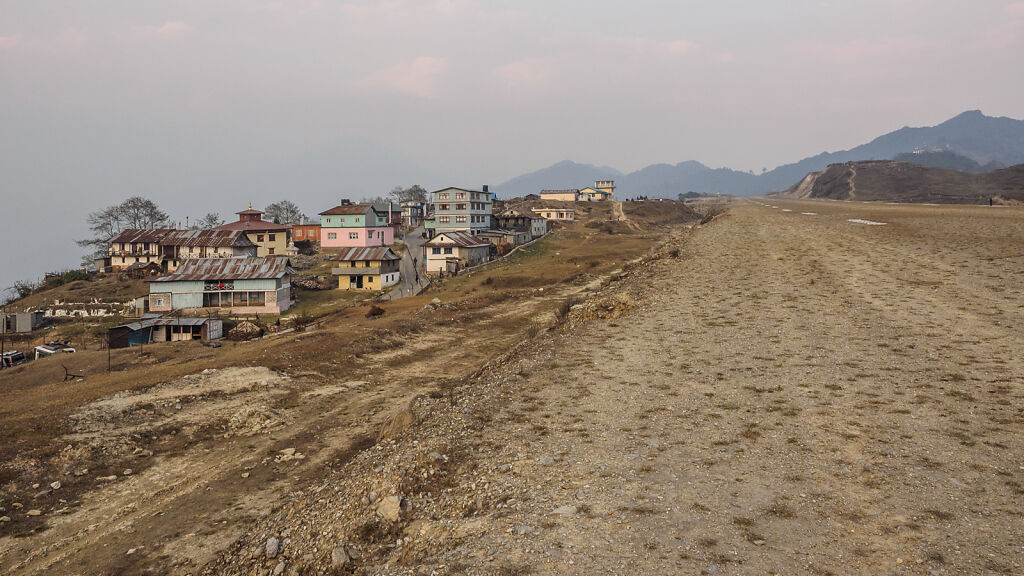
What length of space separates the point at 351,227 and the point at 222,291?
3565 centimetres

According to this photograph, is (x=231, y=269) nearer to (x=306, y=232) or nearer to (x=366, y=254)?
(x=366, y=254)

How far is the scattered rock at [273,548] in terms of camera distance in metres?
11.2

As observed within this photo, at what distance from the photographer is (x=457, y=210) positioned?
106688 mm

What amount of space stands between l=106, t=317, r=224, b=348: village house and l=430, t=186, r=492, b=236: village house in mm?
57229

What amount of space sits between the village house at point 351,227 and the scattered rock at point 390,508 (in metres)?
89.0

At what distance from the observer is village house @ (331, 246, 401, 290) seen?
73.4 m

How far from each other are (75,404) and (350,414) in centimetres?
1314

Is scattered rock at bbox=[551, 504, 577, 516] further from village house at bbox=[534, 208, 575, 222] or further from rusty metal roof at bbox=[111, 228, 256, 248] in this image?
village house at bbox=[534, 208, 575, 222]

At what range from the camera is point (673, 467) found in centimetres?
1109

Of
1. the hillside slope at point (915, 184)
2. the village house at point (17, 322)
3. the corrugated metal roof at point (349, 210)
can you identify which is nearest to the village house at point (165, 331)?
the village house at point (17, 322)

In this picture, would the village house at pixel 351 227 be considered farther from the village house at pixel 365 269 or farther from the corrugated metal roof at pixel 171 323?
the corrugated metal roof at pixel 171 323

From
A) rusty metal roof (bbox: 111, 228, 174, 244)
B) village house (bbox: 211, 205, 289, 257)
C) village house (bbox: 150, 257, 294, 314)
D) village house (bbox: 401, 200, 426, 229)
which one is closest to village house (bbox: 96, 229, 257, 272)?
rusty metal roof (bbox: 111, 228, 174, 244)

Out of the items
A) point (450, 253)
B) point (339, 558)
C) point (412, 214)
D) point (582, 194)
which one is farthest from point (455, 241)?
point (582, 194)

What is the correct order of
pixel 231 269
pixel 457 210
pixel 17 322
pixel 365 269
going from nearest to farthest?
pixel 17 322 < pixel 231 269 < pixel 365 269 < pixel 457 210
